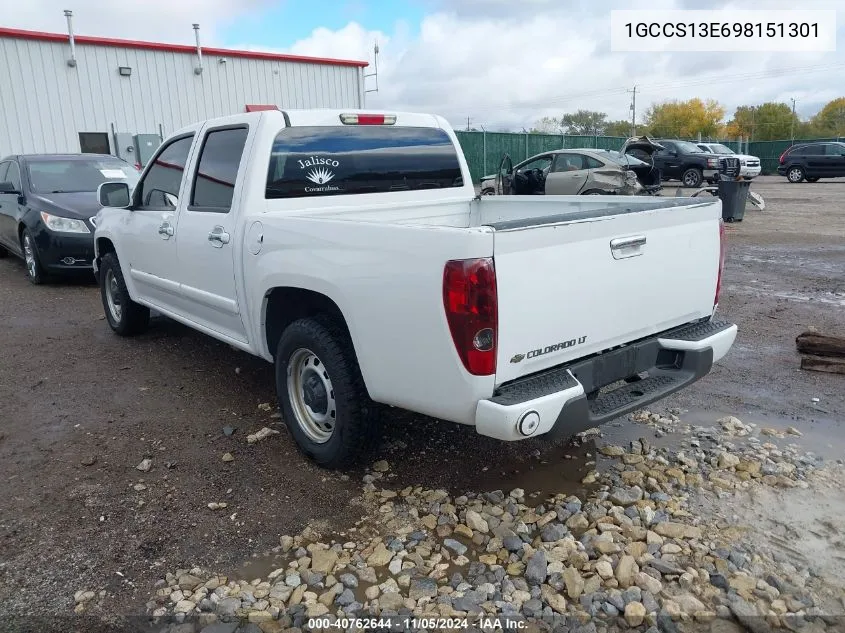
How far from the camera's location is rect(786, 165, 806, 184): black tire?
91.9 feet

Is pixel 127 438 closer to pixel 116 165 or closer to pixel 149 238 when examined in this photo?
pixel 149 238

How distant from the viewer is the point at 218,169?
4273 millimetres

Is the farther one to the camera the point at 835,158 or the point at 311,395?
the point at 835,158

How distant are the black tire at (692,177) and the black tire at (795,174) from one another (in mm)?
7941

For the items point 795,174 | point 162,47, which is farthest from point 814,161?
point 162,47

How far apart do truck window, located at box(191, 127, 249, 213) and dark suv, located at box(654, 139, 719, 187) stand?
20.5 meters

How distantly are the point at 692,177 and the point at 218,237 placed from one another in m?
22.2

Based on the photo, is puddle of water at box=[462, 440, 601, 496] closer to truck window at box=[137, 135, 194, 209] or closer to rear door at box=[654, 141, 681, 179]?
truck window at box=[137, 135, 194, 209]

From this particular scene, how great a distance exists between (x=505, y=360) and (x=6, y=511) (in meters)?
2.61

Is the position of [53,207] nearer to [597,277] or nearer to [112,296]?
[112,296]

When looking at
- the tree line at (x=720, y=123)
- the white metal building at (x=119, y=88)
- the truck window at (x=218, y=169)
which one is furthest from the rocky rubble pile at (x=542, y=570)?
the tree line at (x=720, y=123)

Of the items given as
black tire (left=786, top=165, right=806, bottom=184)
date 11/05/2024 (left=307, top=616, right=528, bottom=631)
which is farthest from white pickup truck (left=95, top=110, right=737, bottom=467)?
black tire (left=786, top=165, right=806, bottom=184)

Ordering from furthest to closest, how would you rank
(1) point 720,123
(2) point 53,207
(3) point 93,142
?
1. (1) point 720,123
2. (3) point 93,142
3. (2) point 53,207

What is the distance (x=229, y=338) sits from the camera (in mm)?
4379
